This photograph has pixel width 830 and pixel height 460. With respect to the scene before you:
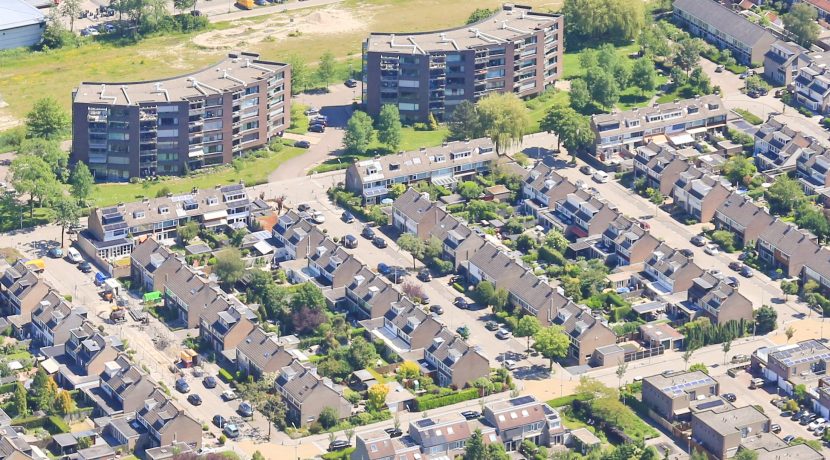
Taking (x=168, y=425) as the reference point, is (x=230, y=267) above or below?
above

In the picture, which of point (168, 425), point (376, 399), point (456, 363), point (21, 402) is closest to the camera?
point (168, 425)

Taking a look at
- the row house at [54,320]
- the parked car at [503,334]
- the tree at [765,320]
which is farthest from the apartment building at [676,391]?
the row house at [54,320]

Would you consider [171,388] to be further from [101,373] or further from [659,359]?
[659,359]

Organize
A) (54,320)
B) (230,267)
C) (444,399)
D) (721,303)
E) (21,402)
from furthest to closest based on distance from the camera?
1. (230,267)
2. (721,303)
3. (54,320)
4. (444,399)
5. (21,402)

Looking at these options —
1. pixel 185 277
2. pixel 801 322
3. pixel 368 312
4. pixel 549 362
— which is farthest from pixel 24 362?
pixel 801 322

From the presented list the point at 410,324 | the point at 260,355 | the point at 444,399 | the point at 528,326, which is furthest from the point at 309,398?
the point at 528,326

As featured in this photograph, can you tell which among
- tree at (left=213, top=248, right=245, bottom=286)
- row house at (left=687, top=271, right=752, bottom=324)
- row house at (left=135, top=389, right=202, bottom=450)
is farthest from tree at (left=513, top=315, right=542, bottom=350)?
row house at (left=135, top=389, right=202, bottom=450)

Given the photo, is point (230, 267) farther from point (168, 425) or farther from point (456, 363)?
point (168, 425)
